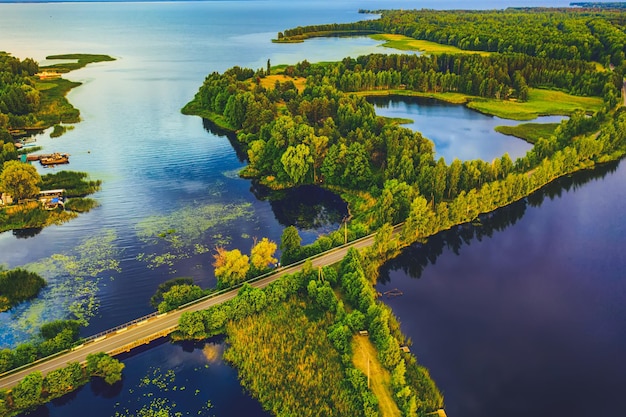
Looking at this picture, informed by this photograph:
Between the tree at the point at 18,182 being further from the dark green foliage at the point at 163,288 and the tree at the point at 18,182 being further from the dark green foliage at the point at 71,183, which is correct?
the dark green foliage at the point at 163,288

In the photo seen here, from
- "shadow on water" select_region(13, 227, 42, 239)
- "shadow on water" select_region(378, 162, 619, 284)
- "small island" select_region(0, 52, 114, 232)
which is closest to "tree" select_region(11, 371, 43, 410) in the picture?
"shadow on water" select_region(13, 227, 42, 239)

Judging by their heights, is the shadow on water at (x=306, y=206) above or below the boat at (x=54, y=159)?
below

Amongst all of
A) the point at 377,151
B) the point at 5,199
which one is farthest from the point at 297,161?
the point at 5,199

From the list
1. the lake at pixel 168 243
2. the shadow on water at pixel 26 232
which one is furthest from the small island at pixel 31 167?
the lake at pixel 168 243

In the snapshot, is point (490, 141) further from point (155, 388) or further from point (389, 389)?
point (155, 388)

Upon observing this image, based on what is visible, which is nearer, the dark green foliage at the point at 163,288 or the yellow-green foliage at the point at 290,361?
the yellow-green foliage at the point at 290,361

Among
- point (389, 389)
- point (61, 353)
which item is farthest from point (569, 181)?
point (61, 353)
